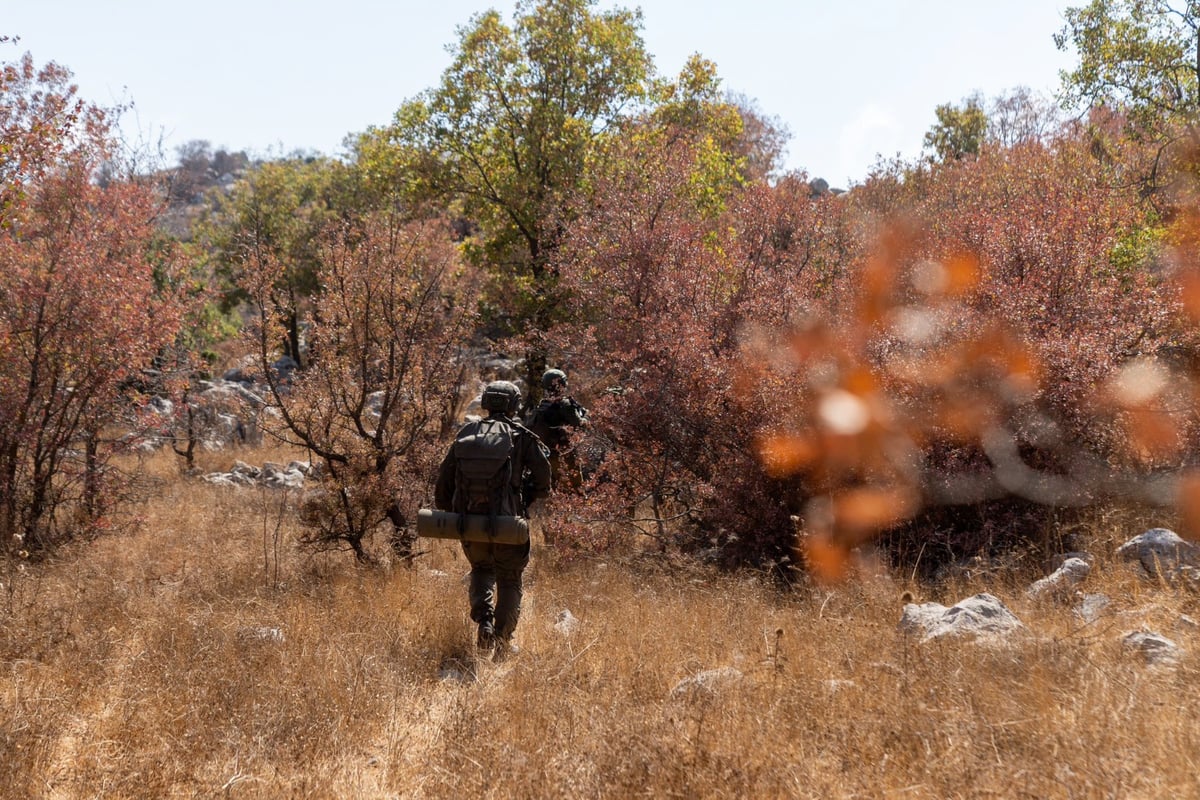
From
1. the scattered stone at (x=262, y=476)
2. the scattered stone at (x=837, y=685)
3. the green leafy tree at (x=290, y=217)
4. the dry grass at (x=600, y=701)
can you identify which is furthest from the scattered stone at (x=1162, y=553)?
the green leafy tree at (x=290, y=217)

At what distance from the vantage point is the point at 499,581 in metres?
5.67

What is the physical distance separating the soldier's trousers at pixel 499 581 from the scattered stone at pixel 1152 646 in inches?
139

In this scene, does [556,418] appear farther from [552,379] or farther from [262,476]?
[262,476]

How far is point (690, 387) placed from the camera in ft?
27.0

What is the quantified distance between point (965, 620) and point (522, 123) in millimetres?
12617

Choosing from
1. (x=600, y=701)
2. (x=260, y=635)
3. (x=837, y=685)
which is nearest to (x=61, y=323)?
(x=260, y=635)

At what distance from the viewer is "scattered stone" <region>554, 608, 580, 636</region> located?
585 centimetres

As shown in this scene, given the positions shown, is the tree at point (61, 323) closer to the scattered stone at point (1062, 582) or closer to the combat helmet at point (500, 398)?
the combat helmet at point (500, 398)

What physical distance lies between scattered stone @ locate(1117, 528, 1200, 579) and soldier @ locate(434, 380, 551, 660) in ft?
14.0

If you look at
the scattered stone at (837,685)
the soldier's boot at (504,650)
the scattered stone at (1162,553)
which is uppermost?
the scattered stone at (1162,553)

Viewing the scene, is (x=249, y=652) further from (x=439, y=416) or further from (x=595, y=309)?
(x=595, y=309)

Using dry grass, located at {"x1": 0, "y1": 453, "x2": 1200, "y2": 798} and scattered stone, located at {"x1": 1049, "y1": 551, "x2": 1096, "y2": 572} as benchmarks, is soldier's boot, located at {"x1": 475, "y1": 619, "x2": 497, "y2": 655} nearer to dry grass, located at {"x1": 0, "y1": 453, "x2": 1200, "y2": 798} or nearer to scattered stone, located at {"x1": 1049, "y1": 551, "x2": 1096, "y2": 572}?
dry grass, located at {"x1": 0, "y1": 453, "x2": 1200, "y2": 798}

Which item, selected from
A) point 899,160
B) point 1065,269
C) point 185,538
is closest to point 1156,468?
point 1065,269

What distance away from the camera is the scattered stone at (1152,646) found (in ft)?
13.4
